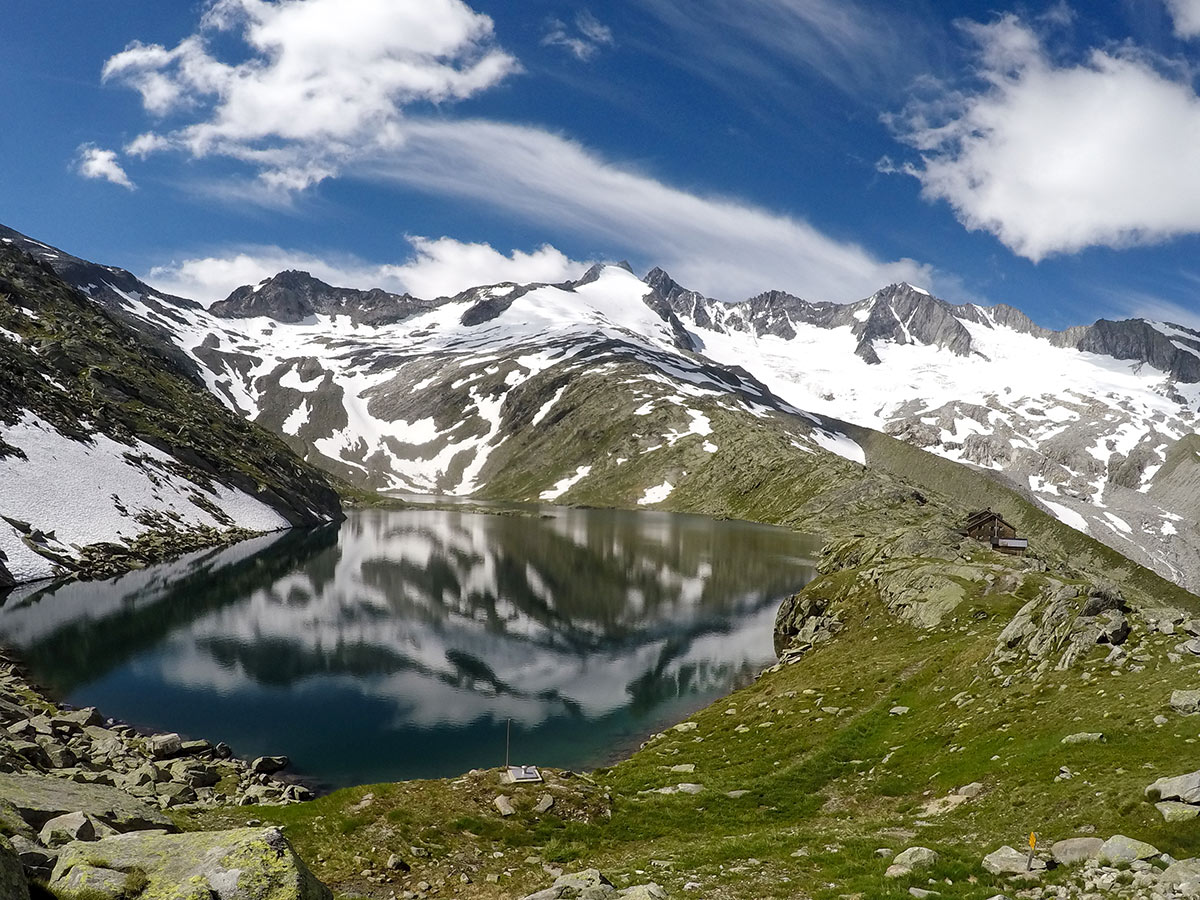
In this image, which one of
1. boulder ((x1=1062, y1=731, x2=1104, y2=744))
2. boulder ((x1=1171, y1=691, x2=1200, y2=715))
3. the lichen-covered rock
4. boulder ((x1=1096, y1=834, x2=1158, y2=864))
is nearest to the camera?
boulder ((x1=1096, y1=834, x2=1158, y2=864))

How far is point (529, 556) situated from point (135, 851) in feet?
406

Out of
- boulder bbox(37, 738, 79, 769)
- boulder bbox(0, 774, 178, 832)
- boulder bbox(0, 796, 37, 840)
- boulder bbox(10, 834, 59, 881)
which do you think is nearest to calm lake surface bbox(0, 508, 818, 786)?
boulder bbox(37, 738, 79, 769)

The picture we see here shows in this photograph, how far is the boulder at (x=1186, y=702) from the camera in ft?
78.5

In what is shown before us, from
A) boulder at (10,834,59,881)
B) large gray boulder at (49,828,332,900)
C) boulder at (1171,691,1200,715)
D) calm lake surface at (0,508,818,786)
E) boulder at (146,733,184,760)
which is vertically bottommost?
calm lake surface at (0,508,818,786)

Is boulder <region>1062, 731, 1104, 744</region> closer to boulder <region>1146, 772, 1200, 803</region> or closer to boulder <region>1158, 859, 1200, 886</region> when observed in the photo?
boulder <region>1146, 772, 1200, 803</region>

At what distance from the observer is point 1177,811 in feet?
56.5

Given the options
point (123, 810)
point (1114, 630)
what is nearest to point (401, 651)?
point (123, 810)

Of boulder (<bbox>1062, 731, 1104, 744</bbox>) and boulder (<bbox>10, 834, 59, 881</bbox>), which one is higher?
boulder (<bbox>10, 834, 59, 881</bbox>)

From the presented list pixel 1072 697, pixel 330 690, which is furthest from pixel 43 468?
pixel 1072 697

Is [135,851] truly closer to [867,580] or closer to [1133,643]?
[1133,643]

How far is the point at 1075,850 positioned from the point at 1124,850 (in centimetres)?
148

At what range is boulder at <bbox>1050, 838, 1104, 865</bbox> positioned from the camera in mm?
17078

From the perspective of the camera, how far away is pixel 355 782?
40250mm

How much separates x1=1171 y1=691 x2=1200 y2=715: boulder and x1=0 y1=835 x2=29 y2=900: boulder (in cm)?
3206
